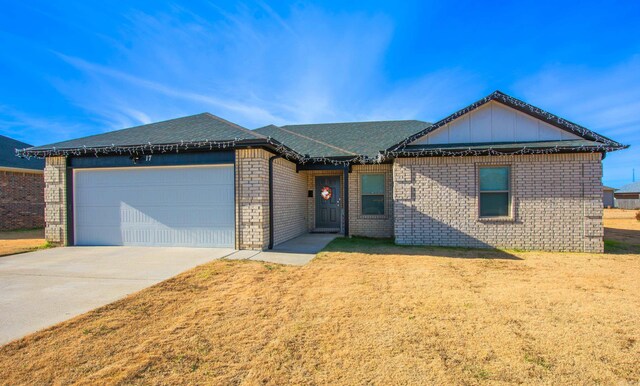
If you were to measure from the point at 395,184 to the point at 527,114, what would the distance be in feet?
13.2

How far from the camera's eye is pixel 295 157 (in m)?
10.2

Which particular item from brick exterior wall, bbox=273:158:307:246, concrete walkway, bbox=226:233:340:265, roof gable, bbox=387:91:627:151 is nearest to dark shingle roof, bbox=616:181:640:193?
roof gable, bbox=387:91:627:151

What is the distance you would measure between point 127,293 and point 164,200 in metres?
4.47

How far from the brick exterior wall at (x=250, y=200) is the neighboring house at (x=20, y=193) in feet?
44.0

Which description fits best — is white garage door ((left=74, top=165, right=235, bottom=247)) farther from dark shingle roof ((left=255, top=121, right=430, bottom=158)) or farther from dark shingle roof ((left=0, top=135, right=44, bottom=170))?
dark shingle roof ((left=0, top=135, right=44, bottom=170))

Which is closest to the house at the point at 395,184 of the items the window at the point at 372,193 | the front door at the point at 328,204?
the window at the point at 372,193

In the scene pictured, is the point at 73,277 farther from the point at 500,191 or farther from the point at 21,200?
the point at 21,200

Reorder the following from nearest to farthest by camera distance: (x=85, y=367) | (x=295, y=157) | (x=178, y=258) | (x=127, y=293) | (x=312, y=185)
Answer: (x=85, y=367) < (x=127, y=293) < (x=178, y=258) < (x=295, y=157) < (x=312, y=185)

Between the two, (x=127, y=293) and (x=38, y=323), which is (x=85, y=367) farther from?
(x=127, y=293)

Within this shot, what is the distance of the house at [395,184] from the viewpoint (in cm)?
845

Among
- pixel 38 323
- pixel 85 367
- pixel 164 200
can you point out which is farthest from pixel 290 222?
pixel 85 367

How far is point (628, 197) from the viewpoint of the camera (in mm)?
40438

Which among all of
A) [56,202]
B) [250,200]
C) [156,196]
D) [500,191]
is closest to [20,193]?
[56,202]

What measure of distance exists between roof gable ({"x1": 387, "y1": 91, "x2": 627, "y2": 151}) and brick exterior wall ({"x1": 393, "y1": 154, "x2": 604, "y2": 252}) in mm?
518
